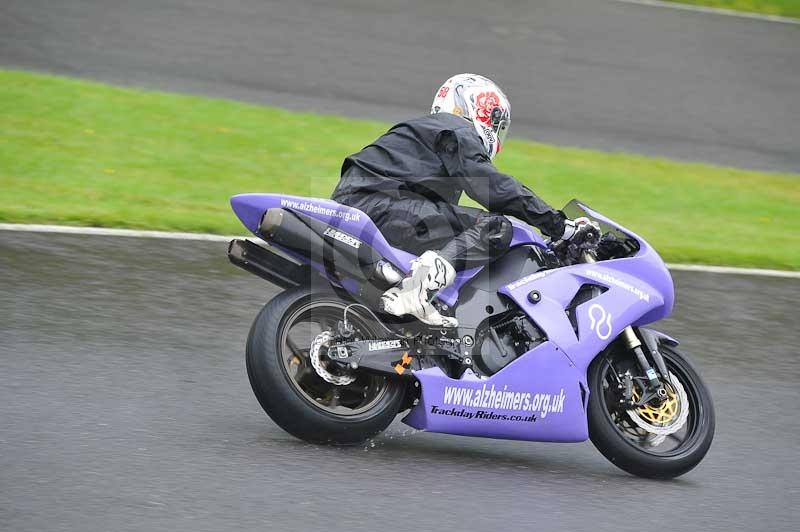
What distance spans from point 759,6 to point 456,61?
6888 millimetres

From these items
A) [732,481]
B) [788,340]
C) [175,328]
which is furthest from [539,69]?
[732,481]

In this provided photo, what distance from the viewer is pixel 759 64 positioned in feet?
56.2

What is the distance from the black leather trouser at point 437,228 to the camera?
552 cm

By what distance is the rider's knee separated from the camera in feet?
18.3

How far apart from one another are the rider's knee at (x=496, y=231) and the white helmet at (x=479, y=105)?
1.12 feet

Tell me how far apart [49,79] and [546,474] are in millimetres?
9064

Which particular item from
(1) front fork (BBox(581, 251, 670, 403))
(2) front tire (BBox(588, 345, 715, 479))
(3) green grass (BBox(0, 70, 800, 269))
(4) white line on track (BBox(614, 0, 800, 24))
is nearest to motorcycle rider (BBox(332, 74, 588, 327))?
(1) front fork (BBox(581, 251, 670, 403))

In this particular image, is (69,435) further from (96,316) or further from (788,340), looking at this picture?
(788,340)

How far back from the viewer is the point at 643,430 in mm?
5633

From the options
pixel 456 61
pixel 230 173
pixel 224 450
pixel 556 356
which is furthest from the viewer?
pixel 456 61

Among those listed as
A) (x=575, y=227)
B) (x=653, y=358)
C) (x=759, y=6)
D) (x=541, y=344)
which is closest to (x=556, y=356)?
(x=541, y=344)

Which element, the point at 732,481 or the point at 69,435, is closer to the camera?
the point at 69,435

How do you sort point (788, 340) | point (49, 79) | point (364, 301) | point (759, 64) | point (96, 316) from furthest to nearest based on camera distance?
1. point (759, 64)
2. point (49, 79)
3. point (788, 340)
4. point (96, 316)
5. point (364, 301)

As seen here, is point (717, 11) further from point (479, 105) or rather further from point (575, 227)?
point (575, 227)
